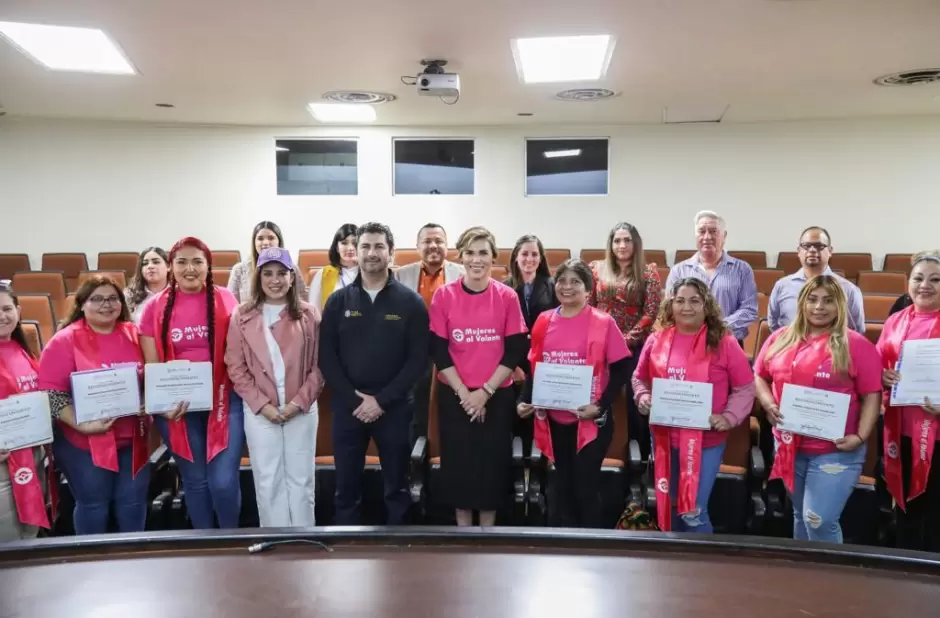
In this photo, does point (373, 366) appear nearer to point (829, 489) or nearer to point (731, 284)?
point (829, 489)

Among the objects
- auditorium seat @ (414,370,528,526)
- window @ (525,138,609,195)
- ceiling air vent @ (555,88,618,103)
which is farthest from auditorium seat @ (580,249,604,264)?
auditorium seat @ (414,370,528,526)

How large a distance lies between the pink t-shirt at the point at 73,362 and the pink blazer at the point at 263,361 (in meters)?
0.40

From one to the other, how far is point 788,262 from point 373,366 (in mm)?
6604

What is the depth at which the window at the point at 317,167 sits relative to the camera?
8469 mm

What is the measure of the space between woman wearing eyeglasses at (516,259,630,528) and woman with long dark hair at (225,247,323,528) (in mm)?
955

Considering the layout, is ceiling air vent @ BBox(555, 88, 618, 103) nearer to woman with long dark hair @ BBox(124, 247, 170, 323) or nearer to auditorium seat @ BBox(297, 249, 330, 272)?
auditorium seat @ BBox(297, 249, 330, 272)

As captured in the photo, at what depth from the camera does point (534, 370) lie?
9.04 feet

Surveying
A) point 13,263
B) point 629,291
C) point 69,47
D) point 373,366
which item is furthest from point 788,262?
point 13,263

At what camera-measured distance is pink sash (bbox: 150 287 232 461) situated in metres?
2.69

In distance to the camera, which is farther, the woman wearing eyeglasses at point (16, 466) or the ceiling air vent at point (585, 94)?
the ceiling air vent at point (585, 94)

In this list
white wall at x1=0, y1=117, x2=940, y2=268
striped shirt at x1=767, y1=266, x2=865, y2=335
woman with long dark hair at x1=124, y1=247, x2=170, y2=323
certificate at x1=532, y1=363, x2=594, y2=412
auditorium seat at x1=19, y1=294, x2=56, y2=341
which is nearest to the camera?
certificate at x1=532, y1=363, x2=594, y2=412

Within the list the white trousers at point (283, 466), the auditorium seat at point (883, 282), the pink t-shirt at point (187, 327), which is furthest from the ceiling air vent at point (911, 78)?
the pink t-shirt at point (187, 327)

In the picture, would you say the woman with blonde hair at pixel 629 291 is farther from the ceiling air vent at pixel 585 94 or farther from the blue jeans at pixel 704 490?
the ceiling air vent at pixel 585 94

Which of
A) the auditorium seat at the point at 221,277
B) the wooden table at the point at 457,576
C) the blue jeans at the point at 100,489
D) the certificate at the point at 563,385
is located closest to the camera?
the wooden table at the point at 457,576
